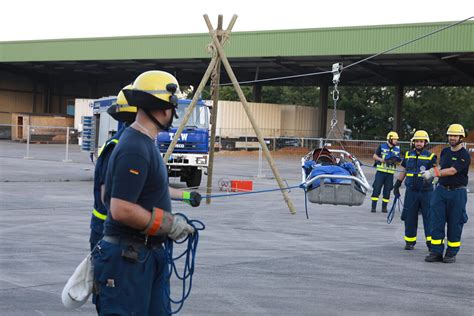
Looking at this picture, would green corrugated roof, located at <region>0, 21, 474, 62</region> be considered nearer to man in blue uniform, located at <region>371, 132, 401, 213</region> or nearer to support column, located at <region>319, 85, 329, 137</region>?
support column, located at <region>319, 85, 329, 137</region>

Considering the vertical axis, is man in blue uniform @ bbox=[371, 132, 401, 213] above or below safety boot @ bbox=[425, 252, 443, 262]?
above

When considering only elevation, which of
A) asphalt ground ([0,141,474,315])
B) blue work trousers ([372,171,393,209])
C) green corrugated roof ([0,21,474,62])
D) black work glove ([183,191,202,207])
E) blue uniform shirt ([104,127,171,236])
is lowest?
asphalt ground ([0,141,474,315])

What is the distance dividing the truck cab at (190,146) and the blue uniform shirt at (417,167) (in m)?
11.2

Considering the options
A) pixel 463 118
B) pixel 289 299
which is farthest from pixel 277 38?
pixel 289 299

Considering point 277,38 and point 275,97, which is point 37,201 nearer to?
point 277,38

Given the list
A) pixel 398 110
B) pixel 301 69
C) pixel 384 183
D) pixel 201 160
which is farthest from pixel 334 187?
pixel 398 110

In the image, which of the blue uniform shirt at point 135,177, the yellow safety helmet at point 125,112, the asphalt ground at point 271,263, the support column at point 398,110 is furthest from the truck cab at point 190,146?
the support column at point 398,110

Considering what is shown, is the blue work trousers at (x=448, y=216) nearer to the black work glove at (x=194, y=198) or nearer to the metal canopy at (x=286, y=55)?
the black work glove at (x=194, y=198)

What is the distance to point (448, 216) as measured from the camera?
11406mm

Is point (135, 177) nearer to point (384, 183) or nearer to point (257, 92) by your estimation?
point (384, 183)

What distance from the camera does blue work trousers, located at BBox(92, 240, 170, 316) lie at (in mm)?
4520

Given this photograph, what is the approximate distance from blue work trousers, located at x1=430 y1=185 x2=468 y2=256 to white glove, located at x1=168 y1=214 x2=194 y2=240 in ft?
24.1

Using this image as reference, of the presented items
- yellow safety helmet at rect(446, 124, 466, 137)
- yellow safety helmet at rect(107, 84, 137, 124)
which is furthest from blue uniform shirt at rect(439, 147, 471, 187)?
yellow safety helmet at rect(107, 84, 137, 124)

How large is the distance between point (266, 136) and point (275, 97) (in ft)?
86.0
